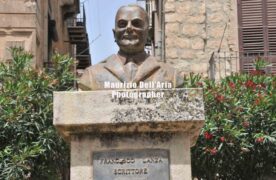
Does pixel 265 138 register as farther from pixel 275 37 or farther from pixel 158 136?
pixel 275 37

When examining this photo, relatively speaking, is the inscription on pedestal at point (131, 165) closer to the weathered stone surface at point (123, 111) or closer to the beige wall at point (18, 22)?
the weathered stone surface at point (123, 111)

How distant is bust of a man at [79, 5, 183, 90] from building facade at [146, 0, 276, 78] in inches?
304

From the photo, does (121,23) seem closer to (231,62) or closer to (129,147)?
(129,147)

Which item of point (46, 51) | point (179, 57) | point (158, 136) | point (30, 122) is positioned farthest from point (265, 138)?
point (46, 51)

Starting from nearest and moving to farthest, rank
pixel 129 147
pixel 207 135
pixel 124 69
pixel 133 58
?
pixel 129 147 → pixel 124 69 → pixel 133 58 → pixel 207 135

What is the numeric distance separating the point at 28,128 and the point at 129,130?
400 cm

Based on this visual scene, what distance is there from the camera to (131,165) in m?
5.56

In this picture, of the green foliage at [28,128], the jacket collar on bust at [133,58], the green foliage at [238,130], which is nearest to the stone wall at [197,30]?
the green foliage at [238,130]

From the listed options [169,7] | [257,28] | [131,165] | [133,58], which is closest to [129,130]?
[131,165]

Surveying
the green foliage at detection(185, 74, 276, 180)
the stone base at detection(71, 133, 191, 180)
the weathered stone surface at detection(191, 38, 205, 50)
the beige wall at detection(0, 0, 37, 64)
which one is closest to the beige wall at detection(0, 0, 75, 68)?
the beige wall at detection(0, 0, 37, 64)

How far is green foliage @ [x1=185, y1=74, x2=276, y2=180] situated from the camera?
9297 mm

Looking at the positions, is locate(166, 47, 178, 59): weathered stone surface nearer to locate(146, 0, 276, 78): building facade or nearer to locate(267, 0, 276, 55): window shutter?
locate(146, 0, 276, 78): building facade

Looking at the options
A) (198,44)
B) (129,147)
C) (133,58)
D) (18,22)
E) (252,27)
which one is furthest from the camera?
(18,22)

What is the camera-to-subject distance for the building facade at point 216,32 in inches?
545
